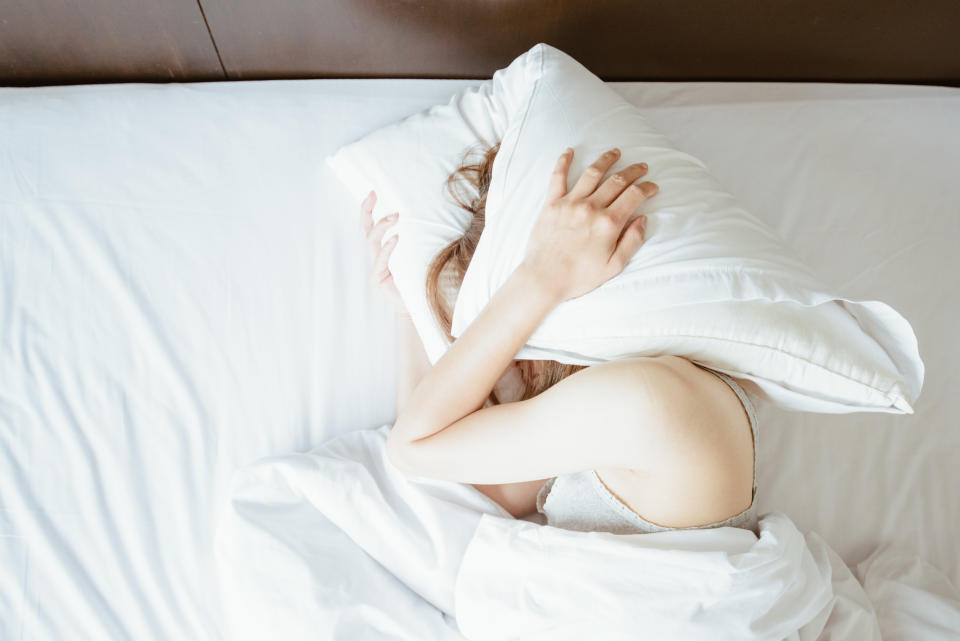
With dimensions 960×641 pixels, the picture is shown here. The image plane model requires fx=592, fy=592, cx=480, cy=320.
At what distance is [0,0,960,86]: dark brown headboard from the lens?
94 cm

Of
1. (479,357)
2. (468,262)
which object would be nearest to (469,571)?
(479,357)

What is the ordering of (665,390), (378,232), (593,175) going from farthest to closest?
(378,232), (593,175), (665,390)

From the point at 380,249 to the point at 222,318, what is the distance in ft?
0.87

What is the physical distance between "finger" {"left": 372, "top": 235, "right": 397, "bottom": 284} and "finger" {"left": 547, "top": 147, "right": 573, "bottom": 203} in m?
0.30

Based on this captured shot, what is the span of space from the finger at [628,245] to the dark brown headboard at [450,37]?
1.76ft

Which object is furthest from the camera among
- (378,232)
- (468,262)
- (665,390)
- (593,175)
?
(378,232)

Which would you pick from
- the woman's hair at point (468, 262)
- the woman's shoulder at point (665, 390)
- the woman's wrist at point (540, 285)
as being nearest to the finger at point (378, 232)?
the woman's hair at point (468, 262)

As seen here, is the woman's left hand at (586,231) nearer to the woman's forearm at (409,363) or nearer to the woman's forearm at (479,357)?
the woman's forearm at (479,357)

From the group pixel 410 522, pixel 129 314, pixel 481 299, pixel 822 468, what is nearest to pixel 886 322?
pixel 822 468

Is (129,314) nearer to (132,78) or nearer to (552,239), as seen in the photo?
(132,78)

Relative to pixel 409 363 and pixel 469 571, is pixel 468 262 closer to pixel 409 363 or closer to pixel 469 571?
pixel 409 363

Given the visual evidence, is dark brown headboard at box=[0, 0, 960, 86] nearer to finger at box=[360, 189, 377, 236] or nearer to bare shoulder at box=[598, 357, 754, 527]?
finger at box=[360, 189, 377, 236]

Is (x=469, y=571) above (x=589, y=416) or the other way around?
the other way around

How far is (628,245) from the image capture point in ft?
2.06
